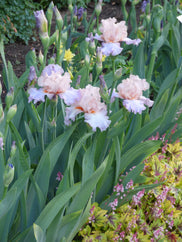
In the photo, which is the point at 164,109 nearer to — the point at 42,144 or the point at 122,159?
the point at 122,159

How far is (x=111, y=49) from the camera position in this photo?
1.36 metres

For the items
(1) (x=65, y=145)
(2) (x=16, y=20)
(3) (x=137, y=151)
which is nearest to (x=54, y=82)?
(1) (x=65, y=145)

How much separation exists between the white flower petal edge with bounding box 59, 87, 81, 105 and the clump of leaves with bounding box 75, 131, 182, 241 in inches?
19.8

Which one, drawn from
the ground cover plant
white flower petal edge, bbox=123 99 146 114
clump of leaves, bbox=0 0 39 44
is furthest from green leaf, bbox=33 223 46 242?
clump of leaves, bbox=0 0 39 44

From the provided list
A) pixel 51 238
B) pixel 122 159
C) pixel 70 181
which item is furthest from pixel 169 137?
pixel 51 238

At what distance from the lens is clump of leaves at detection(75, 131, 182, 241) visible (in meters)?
1.38

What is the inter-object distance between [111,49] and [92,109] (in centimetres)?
36

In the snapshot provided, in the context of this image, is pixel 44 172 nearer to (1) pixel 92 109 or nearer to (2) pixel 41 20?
Result: (1) pixel 92 109

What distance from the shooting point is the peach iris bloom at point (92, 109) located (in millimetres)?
1108

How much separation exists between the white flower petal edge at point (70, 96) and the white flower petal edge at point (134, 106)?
18 centimetres

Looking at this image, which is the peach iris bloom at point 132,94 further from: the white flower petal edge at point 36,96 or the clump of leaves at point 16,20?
the clump of leaves at point 16,20

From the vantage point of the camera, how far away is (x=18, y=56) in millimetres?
3455

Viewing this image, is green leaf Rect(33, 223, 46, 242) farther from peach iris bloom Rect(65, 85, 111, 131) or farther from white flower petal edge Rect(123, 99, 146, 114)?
white flower petal edge Rect(123, 99, 146, 114)

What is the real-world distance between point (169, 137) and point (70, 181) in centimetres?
94
